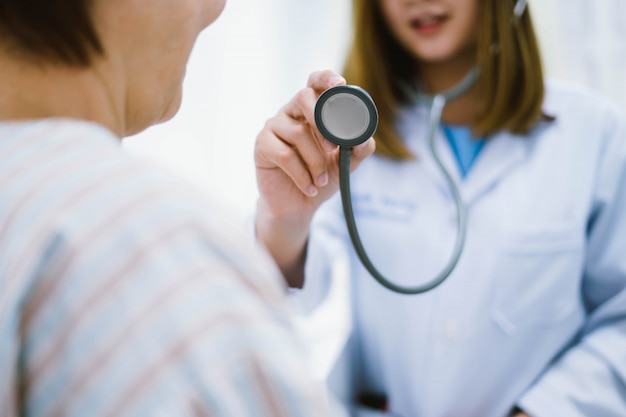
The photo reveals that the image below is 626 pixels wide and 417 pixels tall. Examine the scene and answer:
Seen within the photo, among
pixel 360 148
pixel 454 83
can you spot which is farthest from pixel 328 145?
pixel 454 83

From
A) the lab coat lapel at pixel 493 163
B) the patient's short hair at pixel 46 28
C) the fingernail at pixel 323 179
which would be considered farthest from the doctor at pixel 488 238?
the patient's short hair at pixel 46 28

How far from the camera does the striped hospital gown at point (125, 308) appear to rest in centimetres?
31

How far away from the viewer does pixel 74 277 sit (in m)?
0.31

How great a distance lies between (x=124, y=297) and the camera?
0.31 m

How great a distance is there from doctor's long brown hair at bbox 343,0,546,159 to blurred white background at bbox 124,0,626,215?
0.07 meters

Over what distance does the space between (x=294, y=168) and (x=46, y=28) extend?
1.15 feet

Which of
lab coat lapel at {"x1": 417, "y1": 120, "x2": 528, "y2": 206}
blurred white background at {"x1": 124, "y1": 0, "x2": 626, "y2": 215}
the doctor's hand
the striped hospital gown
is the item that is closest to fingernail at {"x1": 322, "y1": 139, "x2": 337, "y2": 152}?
the doctor's hand

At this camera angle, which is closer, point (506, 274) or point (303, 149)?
point (303, 149)

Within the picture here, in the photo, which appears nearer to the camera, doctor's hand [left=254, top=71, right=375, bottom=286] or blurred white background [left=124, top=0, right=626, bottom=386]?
doctor's hand [left=254, top=71, right=375, bottom=286]

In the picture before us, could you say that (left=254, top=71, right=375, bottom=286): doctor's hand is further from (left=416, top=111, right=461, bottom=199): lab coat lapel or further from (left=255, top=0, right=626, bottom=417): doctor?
(left=416, top=111, right=461, bottom=199): lab coat lapel

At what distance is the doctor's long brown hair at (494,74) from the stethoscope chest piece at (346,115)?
436mm

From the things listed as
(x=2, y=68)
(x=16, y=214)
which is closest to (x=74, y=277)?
(x=16, y=214)

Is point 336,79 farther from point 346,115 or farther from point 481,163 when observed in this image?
point 481,163

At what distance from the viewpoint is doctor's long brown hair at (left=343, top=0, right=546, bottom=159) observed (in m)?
0.98
